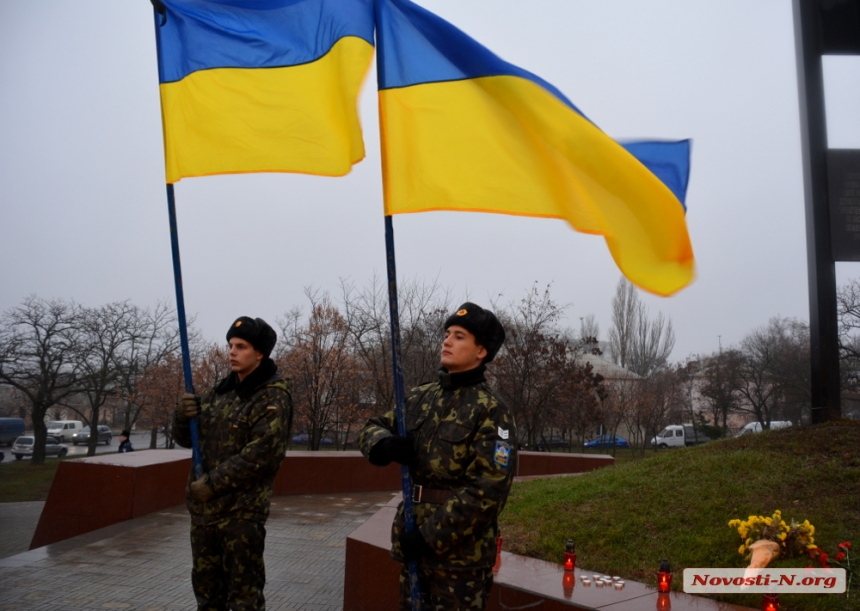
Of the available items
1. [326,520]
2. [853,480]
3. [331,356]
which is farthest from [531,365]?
[853,480]

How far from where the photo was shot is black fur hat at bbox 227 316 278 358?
165 inches

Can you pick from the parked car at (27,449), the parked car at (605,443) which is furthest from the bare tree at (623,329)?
the parked car at (27,449)

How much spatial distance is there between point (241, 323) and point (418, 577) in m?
1.90

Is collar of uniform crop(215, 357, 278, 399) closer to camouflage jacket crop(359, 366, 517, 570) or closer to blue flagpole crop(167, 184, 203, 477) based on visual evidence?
blue flagpole crop(167, 184, 203, 477)

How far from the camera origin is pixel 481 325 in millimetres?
3354

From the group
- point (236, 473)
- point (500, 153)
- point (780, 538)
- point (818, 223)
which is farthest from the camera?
point (818, 223)

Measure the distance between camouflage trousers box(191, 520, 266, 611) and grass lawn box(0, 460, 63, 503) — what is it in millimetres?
12337

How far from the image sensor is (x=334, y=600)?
593cm

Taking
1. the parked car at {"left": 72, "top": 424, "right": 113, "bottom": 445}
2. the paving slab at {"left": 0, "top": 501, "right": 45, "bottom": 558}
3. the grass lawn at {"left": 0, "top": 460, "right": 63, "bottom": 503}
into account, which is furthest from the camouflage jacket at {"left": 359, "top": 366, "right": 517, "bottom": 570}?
the parked car at {"left": 72, "top": 424, "right": 113, "bottom": 445}

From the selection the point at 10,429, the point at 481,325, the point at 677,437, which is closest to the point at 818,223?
the point at 481,325

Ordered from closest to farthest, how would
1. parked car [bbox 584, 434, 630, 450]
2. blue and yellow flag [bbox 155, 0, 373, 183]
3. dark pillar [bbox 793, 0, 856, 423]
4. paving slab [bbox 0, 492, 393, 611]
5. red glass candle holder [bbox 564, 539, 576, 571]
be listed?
blue and yellow flag [bbox 155, 0, 373, 183]
red glass candle holder [bbox 564, 539, 576, 571]
paving slab [bbox 0, 492, 393, 611]
dark pillar [bbox 793, 0, 856, 423]
parked car [bbox 584, 434, 630, 450]

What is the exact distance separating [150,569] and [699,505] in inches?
204

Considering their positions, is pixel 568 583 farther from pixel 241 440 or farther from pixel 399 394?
pixel 241 440

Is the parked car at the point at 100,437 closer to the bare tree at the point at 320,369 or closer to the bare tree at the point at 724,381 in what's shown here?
the bare tree at the point at 320,369
